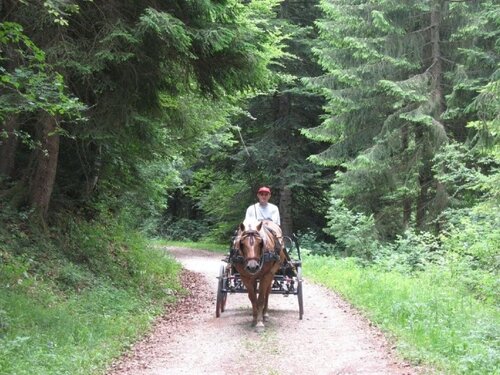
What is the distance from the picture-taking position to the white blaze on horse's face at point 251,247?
823 cm

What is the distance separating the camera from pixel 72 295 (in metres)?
9.32

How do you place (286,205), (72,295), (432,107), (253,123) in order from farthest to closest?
1. (253,123)
2. (286,205)
3. (432,107)
4. (72,295)

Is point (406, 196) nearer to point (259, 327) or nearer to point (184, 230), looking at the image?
point (259, 327)

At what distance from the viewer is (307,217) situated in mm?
27859

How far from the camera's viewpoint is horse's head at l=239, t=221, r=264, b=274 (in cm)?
824

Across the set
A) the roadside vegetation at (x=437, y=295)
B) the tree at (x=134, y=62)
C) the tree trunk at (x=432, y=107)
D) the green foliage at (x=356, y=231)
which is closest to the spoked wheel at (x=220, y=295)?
the roadside vegetation at (x=437, y=295)

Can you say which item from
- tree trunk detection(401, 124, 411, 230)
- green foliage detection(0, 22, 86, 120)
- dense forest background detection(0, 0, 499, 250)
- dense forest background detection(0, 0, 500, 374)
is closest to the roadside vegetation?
dense forest background detection(0, 0, 500, 374)

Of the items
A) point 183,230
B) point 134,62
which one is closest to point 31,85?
point 134,62

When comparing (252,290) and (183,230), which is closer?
(252,290)

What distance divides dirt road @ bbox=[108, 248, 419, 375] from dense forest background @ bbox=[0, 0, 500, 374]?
246 centimetres

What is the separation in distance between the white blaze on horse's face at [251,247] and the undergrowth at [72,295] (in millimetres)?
2105

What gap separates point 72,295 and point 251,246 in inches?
132

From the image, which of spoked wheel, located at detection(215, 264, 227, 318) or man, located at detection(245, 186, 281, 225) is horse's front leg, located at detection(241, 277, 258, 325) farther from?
man, located at detection(245, 186, 281, 225)

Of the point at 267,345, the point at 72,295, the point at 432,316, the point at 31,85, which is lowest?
the point at 267,345
